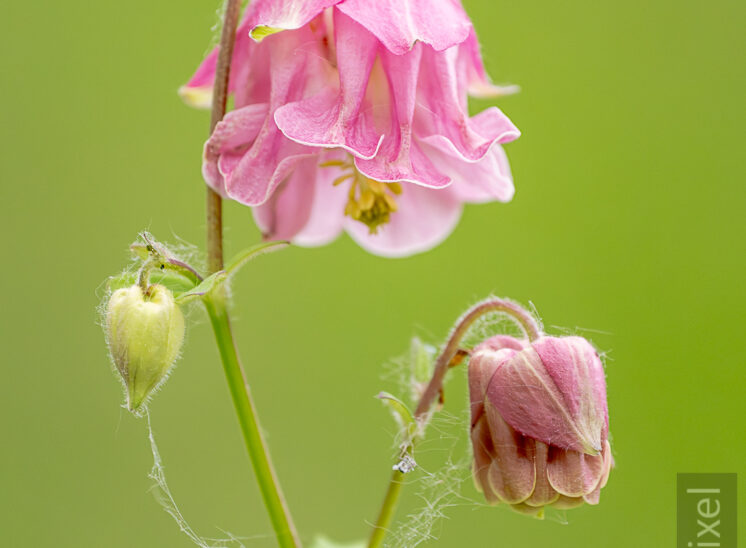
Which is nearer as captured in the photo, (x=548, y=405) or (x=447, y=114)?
(x=548, y=405)

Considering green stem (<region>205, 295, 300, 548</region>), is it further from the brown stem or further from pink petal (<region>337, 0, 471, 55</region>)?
pink petal (<region>337, 0, 471, 55</region>)

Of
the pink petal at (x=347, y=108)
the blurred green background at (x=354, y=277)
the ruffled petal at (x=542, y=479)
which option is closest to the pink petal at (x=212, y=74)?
the pink petal at (x=347, y=108)

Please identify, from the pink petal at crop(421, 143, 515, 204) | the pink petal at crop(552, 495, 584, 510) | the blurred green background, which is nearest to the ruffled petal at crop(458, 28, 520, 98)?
the pink petal at crop(421, 143, 515, 204)

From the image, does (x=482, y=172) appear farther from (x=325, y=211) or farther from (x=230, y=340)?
(x=230, y=340)

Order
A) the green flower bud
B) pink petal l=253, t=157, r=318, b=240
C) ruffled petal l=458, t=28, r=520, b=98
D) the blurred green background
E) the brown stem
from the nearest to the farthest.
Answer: the green flower bud
the brown stem
ruffled petal l=458, t=28, r=520, b=98
pink petal l=253, t=157, r=318, b=240
the blurred green background

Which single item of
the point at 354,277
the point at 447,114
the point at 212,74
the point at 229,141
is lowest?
the point at 229,141

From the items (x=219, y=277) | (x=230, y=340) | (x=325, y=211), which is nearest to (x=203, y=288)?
(x=219, y=277)

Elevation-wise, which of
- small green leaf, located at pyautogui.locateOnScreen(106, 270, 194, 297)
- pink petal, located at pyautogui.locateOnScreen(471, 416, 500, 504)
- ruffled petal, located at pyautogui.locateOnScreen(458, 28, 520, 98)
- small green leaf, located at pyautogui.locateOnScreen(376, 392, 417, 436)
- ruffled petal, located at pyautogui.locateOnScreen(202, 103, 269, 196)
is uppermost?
ruffled petal, located at pyautogui.locateOnScreen(458, 28, 520, 98)
